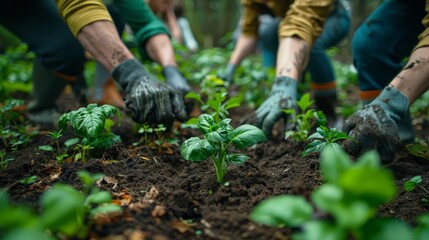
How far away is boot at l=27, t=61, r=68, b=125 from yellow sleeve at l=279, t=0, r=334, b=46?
1.69m

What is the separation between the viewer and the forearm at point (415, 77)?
170cm

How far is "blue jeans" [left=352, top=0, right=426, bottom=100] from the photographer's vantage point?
7.23ft

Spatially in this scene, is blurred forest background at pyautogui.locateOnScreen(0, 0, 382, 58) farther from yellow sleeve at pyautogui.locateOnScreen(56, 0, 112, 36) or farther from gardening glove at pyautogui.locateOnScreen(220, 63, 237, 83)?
yellow sleeve at pyautogui.locateOnScreen(56, 0, 112, 36)

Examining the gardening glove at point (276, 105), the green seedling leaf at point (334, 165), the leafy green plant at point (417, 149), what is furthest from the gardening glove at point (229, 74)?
the green seedling leaf at point (334, 165)

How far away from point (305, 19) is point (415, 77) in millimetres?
872

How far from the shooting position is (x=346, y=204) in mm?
795

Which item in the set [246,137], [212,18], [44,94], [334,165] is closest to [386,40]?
[246,137]

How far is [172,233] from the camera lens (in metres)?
1.07

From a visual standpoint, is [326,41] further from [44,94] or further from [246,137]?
[44,94]

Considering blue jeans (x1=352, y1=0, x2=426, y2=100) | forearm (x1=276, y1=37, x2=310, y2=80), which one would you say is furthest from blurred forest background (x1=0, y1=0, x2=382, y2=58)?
blue jeans (x1=352, y1=0, x2=426, y2=100)

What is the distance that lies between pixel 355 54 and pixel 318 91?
71 centimetres

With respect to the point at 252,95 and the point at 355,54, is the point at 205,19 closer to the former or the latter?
the point at 252,95

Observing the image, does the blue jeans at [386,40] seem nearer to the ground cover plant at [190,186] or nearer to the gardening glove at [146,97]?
the ground cover plant at [190,186]

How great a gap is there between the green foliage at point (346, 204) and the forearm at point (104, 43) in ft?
5.01
